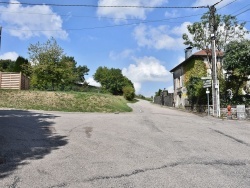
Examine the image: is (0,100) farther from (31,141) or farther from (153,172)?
(153,172)

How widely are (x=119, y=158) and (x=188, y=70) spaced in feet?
106

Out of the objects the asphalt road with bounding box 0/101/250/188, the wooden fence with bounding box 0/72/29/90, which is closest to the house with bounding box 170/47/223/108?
the wooden fence with bounding box 0/72/29/90

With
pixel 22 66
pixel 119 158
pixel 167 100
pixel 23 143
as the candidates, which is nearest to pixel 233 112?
pixel 119 158

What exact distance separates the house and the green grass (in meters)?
10.3

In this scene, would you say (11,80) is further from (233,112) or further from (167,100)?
(167,100)

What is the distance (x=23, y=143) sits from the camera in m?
8.38

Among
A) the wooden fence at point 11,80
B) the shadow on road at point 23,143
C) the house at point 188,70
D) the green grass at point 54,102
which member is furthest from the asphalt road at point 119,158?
the house at point 188,70

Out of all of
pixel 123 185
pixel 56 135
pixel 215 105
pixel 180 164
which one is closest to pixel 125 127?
A: pixel 56 135

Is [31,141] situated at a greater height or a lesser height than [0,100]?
lesser

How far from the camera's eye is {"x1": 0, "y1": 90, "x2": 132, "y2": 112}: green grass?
855 inches

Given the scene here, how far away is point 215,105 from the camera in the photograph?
21250mm

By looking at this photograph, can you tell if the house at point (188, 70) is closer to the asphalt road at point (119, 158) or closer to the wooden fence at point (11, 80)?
the wooden fence at point (11, 80)

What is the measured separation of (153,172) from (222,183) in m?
1.39

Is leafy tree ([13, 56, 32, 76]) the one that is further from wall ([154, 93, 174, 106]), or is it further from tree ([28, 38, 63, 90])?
wall ([154, 93, 174, 106])
